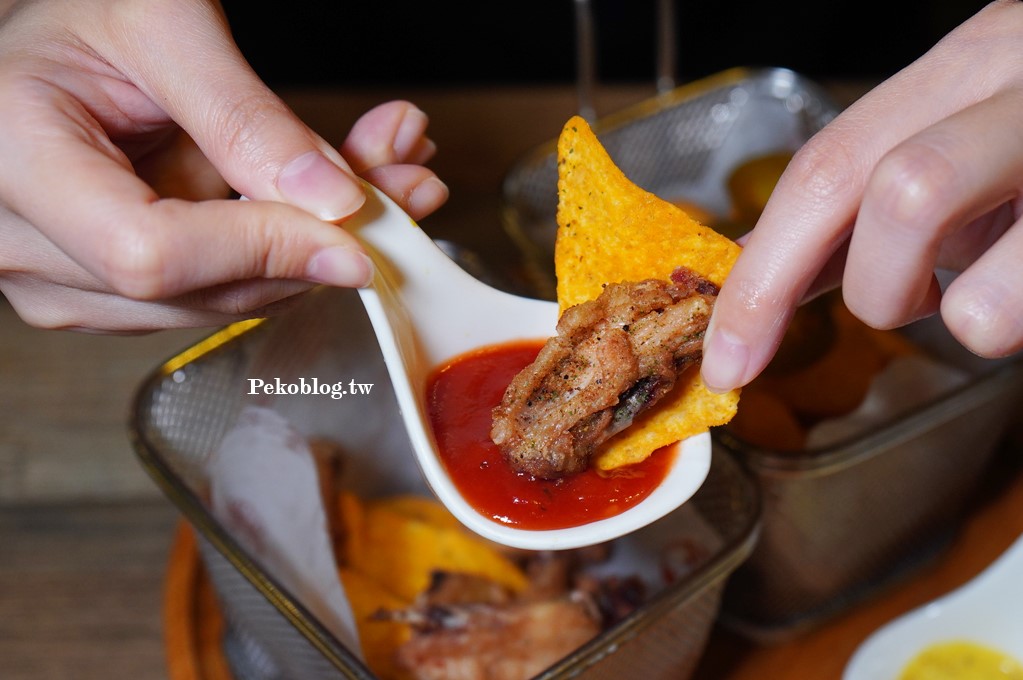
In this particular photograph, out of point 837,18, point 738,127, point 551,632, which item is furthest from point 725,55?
point 551,632

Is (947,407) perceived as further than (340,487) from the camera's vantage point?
No

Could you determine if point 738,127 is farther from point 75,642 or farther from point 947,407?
point 75,642

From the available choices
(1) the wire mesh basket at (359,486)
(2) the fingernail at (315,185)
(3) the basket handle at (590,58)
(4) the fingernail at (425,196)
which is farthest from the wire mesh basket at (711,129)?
(2) the fingernail at (315,185)

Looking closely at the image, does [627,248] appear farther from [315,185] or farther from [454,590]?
[454,590]

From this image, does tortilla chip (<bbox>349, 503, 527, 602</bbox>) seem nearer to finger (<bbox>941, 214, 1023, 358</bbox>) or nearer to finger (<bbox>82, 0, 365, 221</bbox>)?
finger (<bbox>82, 0, 365, 221</bbox>)

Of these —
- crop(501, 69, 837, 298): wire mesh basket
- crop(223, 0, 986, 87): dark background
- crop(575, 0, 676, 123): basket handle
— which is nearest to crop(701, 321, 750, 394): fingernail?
crop(501, 69, 837, 298): wire mesh basket

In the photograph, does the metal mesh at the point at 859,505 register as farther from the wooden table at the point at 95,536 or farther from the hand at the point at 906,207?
the hand at the point at 906,207
